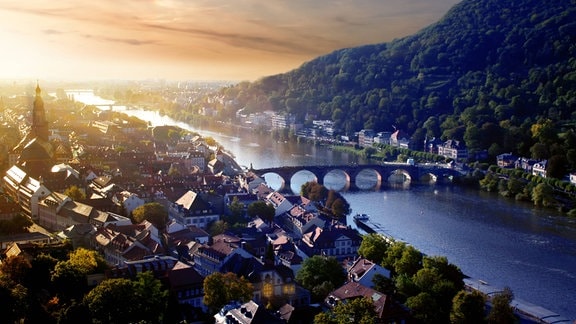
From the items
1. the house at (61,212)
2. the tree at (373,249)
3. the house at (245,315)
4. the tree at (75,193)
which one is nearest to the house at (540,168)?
the tree at (373,249)

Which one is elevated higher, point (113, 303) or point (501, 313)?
point (113, 303)

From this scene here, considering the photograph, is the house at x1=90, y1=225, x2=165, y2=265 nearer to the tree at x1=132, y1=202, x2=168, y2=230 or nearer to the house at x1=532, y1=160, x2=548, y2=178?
the tree at x1=132, y1=202, x2=168, y2=230

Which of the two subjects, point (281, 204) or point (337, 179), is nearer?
point (281, 204)

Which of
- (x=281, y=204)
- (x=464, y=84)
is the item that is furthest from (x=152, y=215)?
(x=464, y=84)

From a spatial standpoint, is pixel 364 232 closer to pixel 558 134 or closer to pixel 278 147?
pixel 558 134

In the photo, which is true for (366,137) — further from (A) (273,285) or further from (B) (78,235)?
(A) (273,285)

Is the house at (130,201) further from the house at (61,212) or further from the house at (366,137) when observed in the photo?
the house at (366,137)
